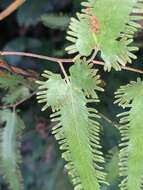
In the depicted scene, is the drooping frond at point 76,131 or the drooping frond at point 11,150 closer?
the drooping frond at point 76,131

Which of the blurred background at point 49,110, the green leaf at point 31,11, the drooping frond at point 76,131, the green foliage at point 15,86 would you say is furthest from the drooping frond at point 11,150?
the green leaf at point 31,11

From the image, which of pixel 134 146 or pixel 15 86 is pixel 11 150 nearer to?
pixel 15 86

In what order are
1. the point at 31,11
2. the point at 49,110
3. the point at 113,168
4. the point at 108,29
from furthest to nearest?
1. the point at 31,11
2. the point at 49,110
3. the point at 113,168
4. the point at 108,29

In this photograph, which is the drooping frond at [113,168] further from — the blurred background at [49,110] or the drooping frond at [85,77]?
the drooping frond at [85,77]

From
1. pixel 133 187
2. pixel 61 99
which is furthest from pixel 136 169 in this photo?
pixel 61 99

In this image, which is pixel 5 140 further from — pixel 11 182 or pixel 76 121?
pixel 76 121

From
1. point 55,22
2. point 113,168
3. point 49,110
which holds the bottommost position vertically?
point 113,168

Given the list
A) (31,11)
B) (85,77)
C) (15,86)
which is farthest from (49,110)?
(85,77)
